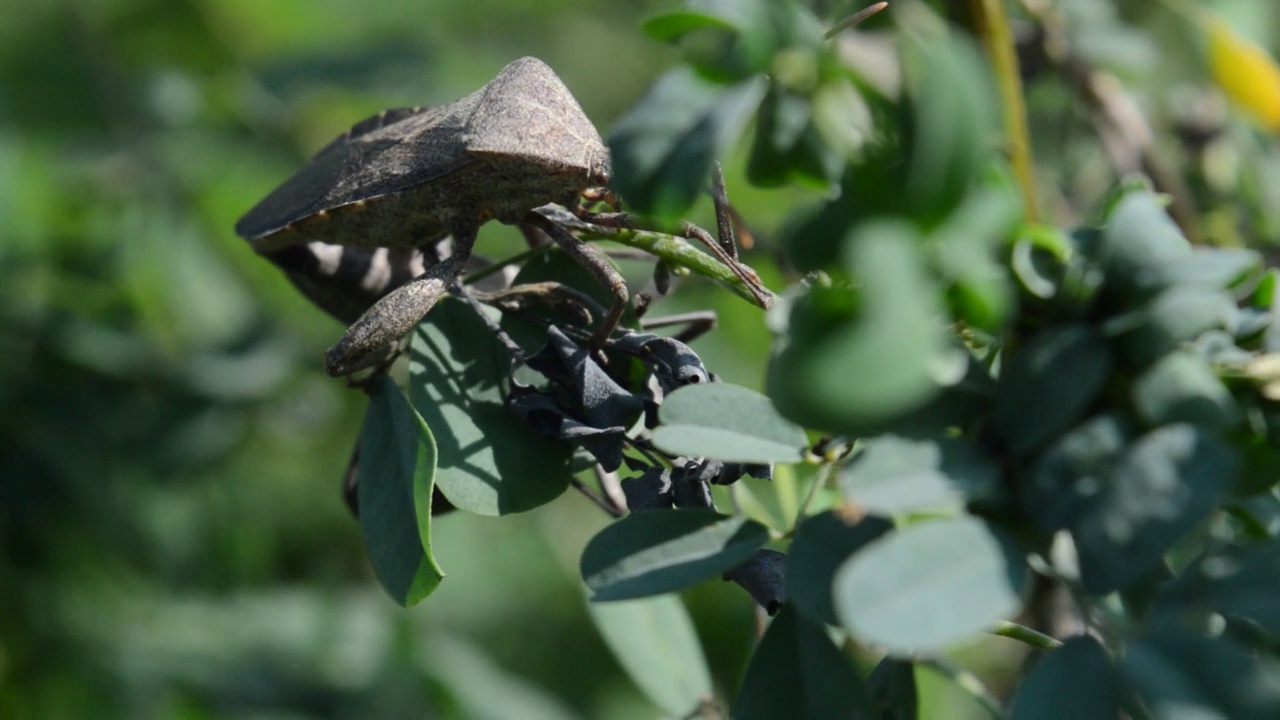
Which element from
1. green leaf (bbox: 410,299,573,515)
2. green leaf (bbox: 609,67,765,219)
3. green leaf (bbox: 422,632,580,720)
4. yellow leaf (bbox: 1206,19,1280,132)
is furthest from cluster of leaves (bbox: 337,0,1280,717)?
green leaf (bbox: 422,632,580,720)

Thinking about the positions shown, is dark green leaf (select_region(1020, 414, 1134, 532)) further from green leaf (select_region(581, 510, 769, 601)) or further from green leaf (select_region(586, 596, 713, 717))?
green leaf (select_region(586, 596, 713, 717))

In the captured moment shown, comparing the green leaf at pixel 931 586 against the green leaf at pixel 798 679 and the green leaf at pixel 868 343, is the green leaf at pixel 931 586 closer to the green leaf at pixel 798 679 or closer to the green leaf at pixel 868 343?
the green leaf at pixel 868 343

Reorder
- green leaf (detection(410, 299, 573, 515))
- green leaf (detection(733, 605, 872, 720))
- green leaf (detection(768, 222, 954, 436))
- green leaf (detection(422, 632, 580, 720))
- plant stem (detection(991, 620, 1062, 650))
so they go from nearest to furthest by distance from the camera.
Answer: green leaf (detection(768, 222, 954, 436))
green leaf (detection(733, 605, 872, 720))
plant stem (detection(991, 620, 1062, 650))
green leaf (detection(410, 299, 573, 515))
green leaf (detection(422, 632, 580, 720))

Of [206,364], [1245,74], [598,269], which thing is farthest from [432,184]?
[1245,74]

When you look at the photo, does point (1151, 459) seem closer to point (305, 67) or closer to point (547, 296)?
point (547, 296)

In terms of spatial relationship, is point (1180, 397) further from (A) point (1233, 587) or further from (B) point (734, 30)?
(B) point (734, 30)

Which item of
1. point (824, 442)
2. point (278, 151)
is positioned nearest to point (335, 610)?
point (278, 151)
